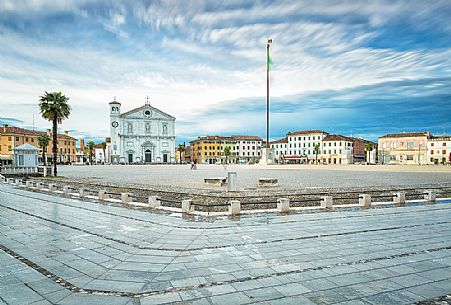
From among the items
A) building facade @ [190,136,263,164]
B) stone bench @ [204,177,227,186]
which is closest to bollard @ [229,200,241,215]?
stone bench @ [204,177,227,186]

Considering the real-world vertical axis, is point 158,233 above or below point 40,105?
below

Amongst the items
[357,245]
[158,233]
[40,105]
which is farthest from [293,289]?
[40,105]

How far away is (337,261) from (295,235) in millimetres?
2060

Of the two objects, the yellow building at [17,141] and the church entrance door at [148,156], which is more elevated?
the yellow building at [17,141]

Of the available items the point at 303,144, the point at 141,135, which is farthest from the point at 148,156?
the point at 303,144

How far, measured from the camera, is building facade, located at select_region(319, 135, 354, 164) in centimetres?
9394

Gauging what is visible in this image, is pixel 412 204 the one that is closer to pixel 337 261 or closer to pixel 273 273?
pixel 337 261

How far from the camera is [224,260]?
5.96m

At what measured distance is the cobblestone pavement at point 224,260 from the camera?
176 inches

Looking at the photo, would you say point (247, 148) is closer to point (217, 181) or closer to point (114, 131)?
point (114, 131)

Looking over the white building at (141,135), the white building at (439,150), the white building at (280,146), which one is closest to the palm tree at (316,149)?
the white building at (280,146)

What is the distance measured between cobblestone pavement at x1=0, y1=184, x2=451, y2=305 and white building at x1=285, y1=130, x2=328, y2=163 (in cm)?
9267

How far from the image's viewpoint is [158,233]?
8133mm

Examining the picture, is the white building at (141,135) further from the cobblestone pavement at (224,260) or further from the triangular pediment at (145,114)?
the cobblestone pavement at (224,260)
